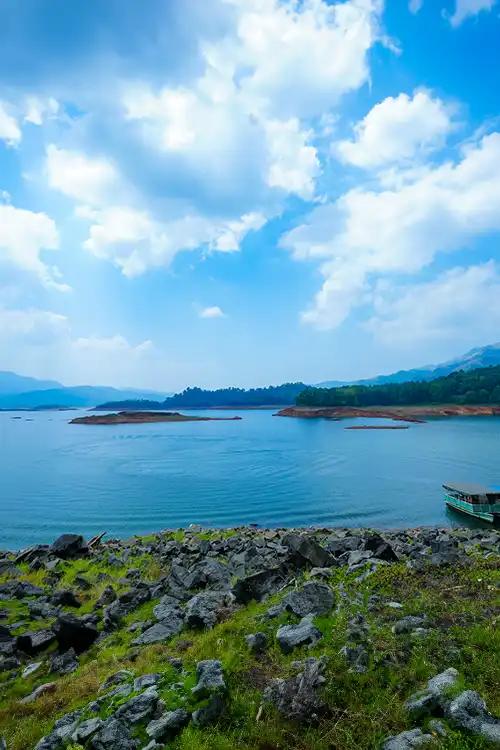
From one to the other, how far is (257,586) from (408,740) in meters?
6.65

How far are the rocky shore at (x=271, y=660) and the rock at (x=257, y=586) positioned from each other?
3 centimetres

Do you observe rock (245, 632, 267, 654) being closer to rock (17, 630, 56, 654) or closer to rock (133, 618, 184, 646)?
rock (133, 618, 184, 646)

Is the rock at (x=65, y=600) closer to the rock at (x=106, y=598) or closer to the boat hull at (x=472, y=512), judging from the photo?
the rock at (x=106, y=598)

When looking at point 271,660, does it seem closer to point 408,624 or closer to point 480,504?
point 408,624

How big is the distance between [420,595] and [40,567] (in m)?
18.2

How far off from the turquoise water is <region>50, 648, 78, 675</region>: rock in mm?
26413

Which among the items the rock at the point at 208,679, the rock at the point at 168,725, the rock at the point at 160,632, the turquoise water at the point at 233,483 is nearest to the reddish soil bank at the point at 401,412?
the turquoise water at the point at 233,483

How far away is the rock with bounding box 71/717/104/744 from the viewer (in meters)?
6.77

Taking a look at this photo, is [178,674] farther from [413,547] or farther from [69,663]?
[413,547]

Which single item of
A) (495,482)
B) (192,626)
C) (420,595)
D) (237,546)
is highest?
(420,595)

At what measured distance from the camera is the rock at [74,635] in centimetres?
1143

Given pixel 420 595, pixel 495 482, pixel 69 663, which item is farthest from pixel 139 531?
pixel 495 482

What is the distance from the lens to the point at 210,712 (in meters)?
6.83

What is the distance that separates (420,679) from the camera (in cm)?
733
